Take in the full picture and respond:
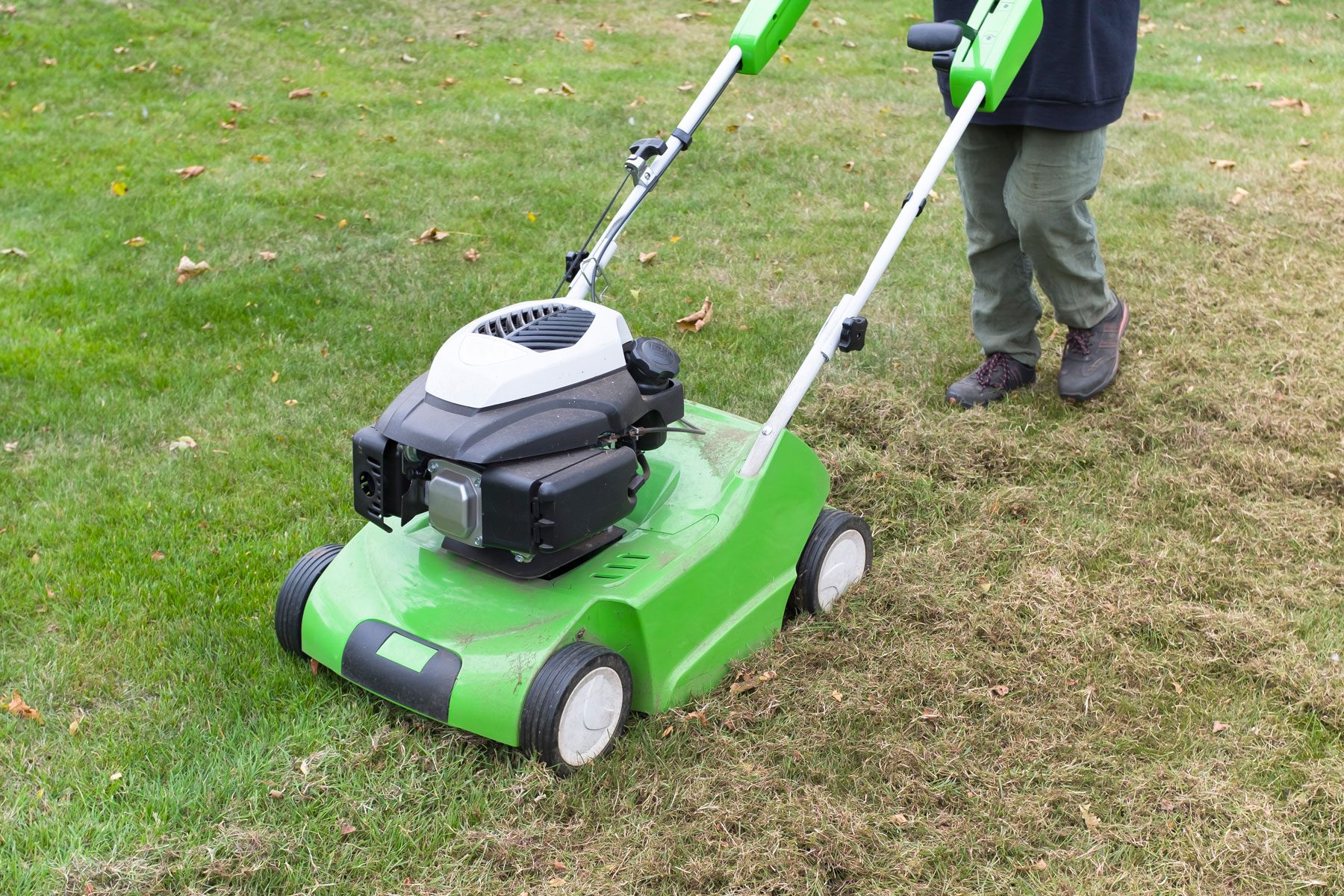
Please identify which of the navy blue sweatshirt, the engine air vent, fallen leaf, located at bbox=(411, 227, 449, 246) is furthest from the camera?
fallen leaf, located at bbox=(411, 227, 449, 246)

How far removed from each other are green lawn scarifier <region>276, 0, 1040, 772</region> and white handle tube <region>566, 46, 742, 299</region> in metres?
0.36

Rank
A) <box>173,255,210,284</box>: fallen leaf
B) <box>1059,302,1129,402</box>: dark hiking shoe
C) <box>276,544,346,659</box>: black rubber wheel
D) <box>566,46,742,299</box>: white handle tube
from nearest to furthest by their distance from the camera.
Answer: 1. <box>276,544,346,659</box>: black rubber wheel
2. <box>566,46,742,299</box>: white handle tube
3. <box>1059,302,1129,402</box>: dark hiking shoe
4. <box>173,255,210,284</box>: fallen leaf

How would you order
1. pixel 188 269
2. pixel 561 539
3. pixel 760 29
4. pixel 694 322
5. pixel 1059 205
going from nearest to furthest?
pixel 561 539, pixel 760 29, pixel 1059 205, pixel 694 322, pixel 188 269

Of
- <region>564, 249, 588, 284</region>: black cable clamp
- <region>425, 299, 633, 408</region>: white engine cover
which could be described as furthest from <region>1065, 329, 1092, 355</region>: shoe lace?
<region>425, 299, 633, 408</region>: white engine cover

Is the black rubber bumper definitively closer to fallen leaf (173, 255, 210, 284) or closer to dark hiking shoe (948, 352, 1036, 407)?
dark hiking shoe (948, 352, 1036, 407)

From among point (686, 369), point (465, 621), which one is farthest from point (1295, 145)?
point (465, 621)

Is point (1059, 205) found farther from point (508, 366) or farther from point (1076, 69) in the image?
point (508, 366)

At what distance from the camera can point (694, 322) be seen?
4023 mm

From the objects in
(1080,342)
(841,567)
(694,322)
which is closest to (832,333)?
(841,567)

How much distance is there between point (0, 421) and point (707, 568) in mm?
2196

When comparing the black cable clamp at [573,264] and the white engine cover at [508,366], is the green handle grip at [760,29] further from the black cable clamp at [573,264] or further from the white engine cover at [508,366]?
the white engine cover at [508,366]

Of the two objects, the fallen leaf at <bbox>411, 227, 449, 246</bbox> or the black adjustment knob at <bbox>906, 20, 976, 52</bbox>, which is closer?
the black adjustment knob at <bbox>906, 20, 976, 52</bbox>

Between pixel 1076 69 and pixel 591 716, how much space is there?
1965mm

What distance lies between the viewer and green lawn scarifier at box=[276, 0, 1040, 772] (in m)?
2.05
